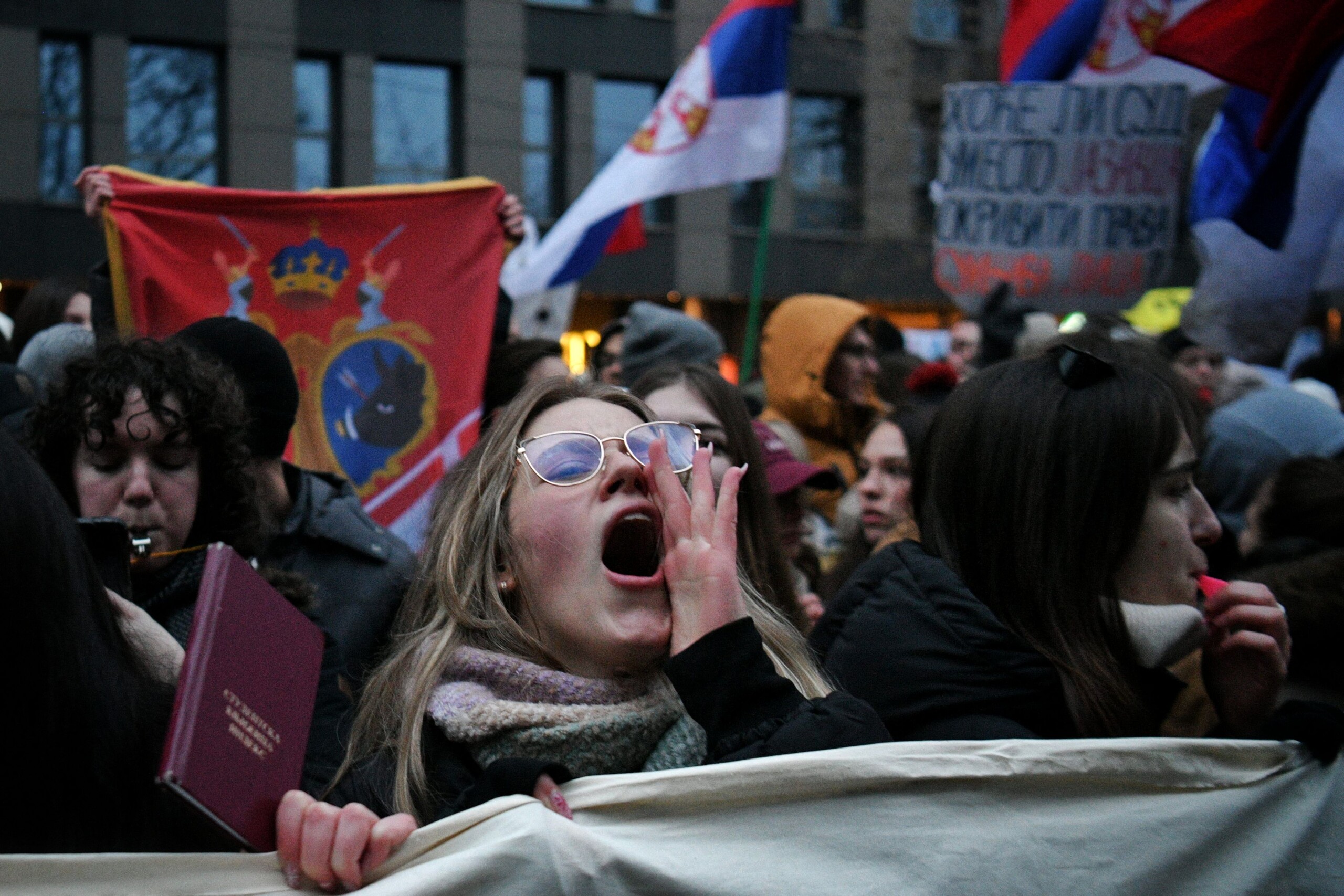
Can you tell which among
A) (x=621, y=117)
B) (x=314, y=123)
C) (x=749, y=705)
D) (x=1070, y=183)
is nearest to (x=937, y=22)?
(x=621, y=117)

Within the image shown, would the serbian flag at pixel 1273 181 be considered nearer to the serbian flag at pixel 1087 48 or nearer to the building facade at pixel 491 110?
the serbian flag at pixel 1087 48

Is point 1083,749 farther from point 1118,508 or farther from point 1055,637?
point 1118,508

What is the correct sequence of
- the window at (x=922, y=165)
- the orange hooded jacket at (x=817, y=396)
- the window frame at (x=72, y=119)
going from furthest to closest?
the window at (x=922, y=165), the window frame at (x=72, y=119), the orange hooded jacket at (x=817, y=396)

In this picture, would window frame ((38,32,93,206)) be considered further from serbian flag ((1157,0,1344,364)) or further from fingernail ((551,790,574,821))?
fingernail ((551,790,574,821))

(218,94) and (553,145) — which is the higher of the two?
(218,94)

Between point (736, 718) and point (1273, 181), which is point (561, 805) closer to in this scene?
point (736, 718)

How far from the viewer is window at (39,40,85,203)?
18.6m

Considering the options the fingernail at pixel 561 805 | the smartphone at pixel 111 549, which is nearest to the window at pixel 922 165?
the smartphone at pixel 111 549

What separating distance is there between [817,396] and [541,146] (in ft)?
54.6

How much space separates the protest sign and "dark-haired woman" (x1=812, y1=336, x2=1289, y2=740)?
322 centimetres

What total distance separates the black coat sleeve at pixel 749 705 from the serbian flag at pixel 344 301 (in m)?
2.43

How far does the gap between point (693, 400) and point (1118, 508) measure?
1.56m

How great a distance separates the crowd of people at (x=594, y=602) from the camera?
1.54 meters

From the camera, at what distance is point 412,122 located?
2061 cm
